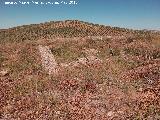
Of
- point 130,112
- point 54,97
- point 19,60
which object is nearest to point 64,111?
point 54,97

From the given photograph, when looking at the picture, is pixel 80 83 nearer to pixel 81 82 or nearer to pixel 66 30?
pixel 81 82

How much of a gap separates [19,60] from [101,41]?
583 inches

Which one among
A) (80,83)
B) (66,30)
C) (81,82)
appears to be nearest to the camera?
(80,83)

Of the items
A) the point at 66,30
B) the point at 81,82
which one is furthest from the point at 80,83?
the point at 66,30

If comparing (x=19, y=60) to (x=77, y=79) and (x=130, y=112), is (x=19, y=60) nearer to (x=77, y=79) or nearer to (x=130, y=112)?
(x=77, y=79)

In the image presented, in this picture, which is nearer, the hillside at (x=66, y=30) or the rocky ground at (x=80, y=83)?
the rocky ground at (x=80, y=83)

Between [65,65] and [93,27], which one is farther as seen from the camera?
[93,27]

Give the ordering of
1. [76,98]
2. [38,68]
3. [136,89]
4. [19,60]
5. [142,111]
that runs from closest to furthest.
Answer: [142,111]
[76,98]
[136,89]
[38,68]
[19,60]

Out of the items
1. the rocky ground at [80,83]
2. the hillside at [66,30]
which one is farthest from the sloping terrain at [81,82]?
the hillside at [66,30]

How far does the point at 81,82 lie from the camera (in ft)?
74.9

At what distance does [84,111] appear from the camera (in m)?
17.1

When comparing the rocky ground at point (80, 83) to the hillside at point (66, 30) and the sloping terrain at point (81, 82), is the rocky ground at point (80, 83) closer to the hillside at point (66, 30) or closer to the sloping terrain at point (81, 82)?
the sloping terrain at point (81, 82)

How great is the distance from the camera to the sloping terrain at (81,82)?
56.2 ft

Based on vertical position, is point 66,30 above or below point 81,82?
above
